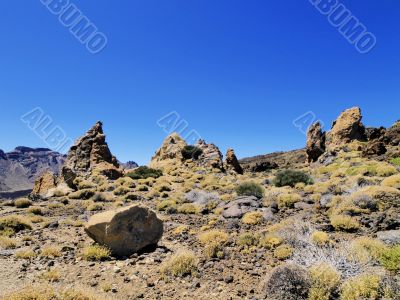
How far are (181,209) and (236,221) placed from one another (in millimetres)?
5056

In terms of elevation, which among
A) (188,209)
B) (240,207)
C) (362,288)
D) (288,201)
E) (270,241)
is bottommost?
(362,288)

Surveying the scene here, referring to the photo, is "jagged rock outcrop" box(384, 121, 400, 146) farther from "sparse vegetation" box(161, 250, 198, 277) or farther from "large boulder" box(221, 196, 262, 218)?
"sparse vegetation" box(161, 250, 198, 277)

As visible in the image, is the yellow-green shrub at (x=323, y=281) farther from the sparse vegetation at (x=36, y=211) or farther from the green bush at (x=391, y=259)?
the sparse vegetation at (x=36, y=211)

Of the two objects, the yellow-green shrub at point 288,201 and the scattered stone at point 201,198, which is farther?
the scattered stone at point 201,198

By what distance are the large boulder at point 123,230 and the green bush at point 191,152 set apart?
1267 inches

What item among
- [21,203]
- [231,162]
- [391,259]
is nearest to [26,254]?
[391,259]

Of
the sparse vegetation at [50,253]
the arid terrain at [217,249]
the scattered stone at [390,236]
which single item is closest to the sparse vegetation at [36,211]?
the arid terrain at [217,249]

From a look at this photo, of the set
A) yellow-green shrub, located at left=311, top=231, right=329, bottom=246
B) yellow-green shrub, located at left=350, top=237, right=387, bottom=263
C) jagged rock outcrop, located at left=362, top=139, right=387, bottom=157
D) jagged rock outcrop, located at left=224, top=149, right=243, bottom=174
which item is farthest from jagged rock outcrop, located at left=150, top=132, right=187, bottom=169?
yellow-green shrub, located at left=350, top=237, right=387, bottom=263

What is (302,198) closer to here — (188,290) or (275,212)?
(275,212)

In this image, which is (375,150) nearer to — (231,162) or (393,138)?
(393,138)

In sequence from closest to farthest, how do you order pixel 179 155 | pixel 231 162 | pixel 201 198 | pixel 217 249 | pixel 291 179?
pixel 217 249 → pixel 201 198 → pixel 291 179 → pixel 231 162 → pixel 179 155

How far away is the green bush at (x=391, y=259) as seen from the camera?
809cm

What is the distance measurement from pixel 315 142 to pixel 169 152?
1903cm

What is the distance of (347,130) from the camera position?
42.3 m
